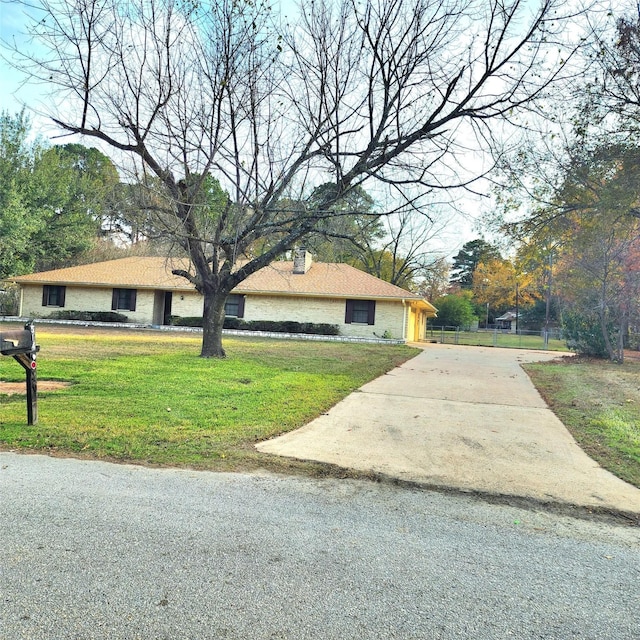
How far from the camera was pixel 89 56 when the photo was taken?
9.07m

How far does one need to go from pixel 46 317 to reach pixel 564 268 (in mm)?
25763

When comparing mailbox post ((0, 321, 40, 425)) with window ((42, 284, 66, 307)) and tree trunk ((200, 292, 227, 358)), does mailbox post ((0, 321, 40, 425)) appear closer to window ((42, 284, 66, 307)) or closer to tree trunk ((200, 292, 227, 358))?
tree trunk ((200, 292, 227, 358))

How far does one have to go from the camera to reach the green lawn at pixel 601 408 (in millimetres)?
5166

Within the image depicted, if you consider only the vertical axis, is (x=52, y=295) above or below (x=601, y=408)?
above

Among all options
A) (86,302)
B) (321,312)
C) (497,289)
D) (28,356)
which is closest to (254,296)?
(321,312)

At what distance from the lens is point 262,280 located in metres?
27.1

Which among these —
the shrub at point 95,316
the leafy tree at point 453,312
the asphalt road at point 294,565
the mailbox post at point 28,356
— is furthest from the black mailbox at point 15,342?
the leafy tree at point 453,312

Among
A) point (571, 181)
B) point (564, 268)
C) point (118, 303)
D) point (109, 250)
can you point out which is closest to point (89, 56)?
point (571, 181)

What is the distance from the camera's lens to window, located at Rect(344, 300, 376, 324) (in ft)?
82.6

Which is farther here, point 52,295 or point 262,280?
point 52,295

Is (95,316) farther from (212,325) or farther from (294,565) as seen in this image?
(294,565)

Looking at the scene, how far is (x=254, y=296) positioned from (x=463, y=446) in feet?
71.7

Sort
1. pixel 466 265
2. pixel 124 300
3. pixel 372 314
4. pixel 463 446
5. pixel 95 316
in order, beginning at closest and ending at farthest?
pixel 463 446 → pixel 372 314 → pixel 95 316 → pixel 124 300 → pixel 466 265

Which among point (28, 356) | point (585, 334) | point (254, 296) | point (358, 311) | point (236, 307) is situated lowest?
point (28, 356)
